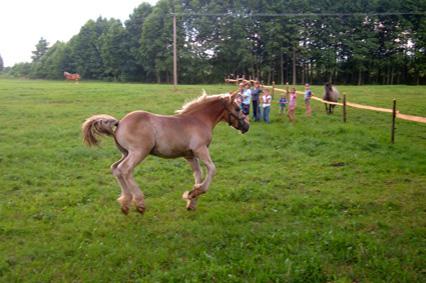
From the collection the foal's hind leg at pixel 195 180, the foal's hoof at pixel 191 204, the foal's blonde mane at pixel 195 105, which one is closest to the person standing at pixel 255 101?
the foal's blonde mane at pixel 195 105

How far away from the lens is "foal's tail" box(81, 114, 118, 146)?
7.45 metres

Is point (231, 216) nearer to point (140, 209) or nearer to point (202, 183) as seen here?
→ point (202, 183)

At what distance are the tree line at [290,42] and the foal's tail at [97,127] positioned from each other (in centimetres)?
5662

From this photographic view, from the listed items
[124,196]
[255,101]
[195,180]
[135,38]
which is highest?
[135,38]

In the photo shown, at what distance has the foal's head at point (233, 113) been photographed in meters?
8.67

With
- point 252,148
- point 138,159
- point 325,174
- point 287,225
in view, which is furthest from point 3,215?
point 252,148

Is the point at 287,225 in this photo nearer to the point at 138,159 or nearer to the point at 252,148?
the point at 138,159

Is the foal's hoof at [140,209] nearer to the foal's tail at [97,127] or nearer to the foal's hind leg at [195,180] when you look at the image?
the foal's hind leg at [195,180]

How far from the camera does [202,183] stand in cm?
759

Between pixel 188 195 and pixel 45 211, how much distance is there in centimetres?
271

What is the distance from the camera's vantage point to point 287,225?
277 inches

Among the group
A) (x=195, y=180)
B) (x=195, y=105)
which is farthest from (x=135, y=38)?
(x=195, y=180)

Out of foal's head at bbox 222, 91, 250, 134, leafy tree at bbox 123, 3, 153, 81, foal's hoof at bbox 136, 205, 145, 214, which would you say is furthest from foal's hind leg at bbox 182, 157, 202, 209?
leafy tree at bbox 123, 3, 153, 81

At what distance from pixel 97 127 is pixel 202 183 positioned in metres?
2.15
